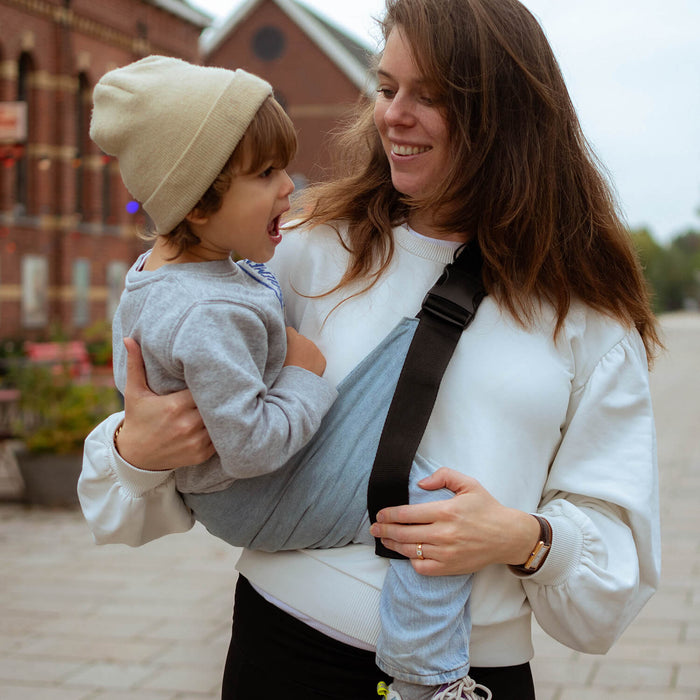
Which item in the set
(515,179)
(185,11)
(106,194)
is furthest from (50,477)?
(185,11)

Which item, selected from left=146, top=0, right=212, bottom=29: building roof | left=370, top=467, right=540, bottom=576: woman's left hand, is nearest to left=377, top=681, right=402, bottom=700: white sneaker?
left=370, top=467, right=540, bottom=576: woman's left hand

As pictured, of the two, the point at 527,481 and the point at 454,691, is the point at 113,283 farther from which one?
the point at 454,691

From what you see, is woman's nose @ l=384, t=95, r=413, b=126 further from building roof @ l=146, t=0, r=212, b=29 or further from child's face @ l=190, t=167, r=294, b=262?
building roof @ l=146, t=0, r=212, b=29

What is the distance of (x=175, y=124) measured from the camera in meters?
1.76

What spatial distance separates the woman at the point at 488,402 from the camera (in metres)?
1.84

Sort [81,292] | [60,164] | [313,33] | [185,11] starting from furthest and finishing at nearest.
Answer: [313,33]
[185,11]
[81,292]
[60,164]

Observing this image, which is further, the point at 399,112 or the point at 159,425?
the point at 399,112

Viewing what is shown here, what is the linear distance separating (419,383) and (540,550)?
14.5 inches

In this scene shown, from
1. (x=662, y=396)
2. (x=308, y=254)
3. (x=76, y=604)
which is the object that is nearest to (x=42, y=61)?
(x=662, y=396)

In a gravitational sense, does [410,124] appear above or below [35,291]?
above

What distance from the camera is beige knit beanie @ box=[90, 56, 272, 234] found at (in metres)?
1.76

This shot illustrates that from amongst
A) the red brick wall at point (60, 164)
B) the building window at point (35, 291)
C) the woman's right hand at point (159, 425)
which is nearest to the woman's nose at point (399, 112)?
the woman's right hand at point (159, 425)

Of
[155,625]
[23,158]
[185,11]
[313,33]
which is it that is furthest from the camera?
[313,33]

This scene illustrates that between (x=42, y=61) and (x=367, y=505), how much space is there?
19756mm
